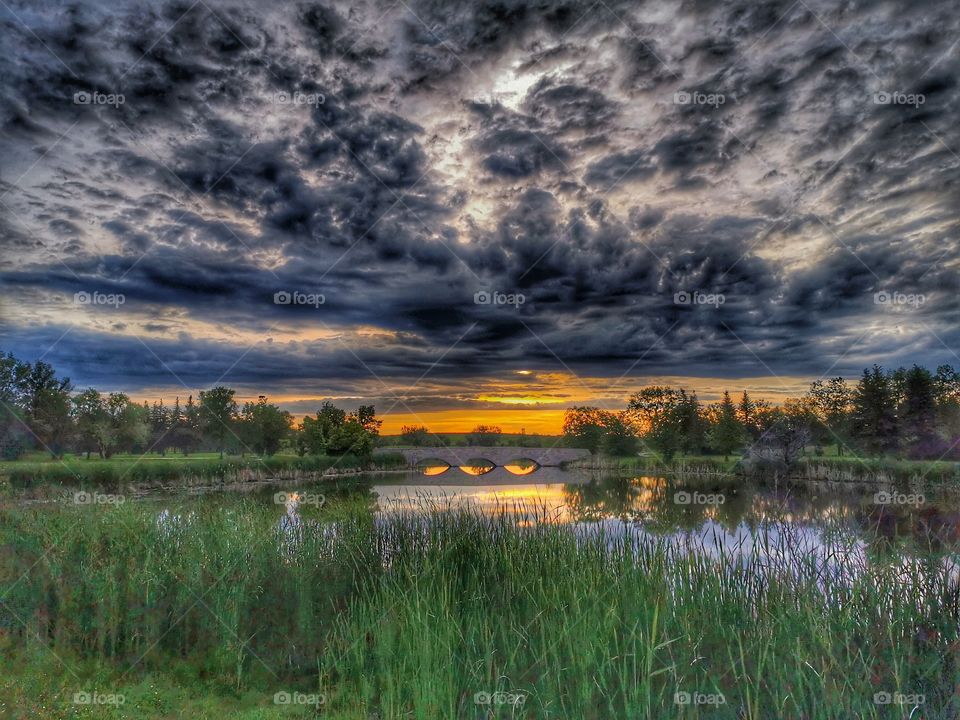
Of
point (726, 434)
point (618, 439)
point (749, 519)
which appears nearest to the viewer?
point (749, 519)

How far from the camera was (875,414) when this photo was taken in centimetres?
5894

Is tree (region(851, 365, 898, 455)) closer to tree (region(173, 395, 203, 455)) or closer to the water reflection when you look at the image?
the water reflection

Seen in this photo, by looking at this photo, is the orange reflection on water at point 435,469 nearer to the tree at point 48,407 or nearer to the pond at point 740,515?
the pond at point 740,515

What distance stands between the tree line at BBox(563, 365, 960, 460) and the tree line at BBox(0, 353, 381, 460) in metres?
37.0

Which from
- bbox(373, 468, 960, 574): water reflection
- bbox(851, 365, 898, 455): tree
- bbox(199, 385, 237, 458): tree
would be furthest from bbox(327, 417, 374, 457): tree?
bbox(851, 365, 898, 455): tree

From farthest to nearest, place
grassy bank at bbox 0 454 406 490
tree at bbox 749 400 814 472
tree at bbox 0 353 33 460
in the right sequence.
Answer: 1. tree at bbox 749 400 814 472
2. tree at bbox 0 353 33 460
3. grassy bank at bbox 0 454 406 490

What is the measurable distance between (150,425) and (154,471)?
3184cm

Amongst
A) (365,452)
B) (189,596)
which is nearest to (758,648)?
(189,596)

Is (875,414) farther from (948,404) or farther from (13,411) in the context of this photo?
(13,411)

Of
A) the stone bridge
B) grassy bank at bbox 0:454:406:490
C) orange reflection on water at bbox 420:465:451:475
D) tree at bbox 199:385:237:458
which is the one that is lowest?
orange reflection on water at bbox 420:465:451:475

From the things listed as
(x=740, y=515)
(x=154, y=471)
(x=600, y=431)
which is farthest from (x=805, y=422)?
(x=154, y=471)

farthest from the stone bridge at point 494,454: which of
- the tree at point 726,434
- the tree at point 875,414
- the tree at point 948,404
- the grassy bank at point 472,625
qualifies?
the grassy bank at point 472,625

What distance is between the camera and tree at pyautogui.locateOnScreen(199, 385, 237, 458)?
75.5 meters

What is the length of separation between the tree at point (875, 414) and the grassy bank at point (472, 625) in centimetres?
5505
